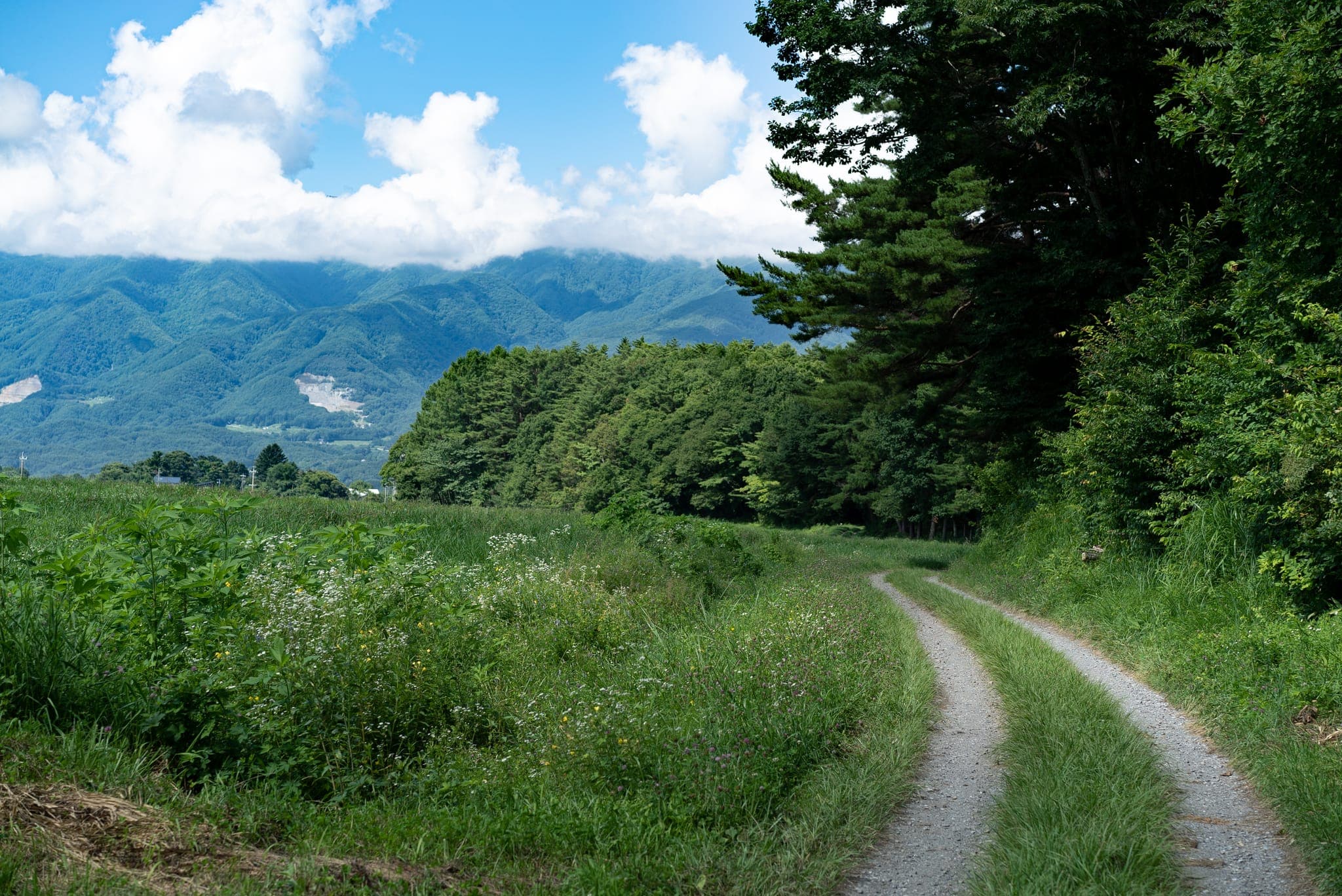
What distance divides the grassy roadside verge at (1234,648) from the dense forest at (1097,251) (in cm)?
46

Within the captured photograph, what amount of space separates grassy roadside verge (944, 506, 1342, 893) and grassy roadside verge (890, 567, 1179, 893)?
63cm

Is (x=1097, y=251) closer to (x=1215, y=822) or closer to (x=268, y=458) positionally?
(x=1215, y=822)

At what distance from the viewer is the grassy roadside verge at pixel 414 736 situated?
12.6 feet

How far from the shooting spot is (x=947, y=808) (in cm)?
494

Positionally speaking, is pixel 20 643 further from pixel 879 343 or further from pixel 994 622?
pixel 879 343

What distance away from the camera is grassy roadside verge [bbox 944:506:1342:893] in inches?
191

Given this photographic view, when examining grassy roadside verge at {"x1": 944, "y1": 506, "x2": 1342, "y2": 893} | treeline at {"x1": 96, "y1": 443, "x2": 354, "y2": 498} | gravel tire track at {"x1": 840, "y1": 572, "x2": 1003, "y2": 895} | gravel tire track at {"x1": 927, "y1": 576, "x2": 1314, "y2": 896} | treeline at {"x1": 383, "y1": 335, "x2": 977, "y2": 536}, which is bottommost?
treeline at {"x1": 96, "y1": 443, "x2": 354, "y2": 498}

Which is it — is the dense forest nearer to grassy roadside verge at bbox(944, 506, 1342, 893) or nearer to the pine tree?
grassy roadside verge at bbox(944, 506, 1342, 893)

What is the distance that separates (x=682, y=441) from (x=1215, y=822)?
2674 inches

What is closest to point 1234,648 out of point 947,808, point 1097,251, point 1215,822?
point 1215,822

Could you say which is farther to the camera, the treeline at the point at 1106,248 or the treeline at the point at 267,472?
the treeline at the point at 267,472

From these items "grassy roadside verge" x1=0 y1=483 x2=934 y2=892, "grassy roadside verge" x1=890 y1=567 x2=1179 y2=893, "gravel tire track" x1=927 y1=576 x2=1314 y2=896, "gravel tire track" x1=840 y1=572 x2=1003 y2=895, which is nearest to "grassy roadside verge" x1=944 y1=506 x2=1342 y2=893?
"gravel tire track" x1=927 y1=576 x2=1314 y2=896

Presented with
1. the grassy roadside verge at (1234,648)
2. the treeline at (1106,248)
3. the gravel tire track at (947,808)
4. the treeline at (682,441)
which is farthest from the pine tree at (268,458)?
the gravel tire track at (947,808)

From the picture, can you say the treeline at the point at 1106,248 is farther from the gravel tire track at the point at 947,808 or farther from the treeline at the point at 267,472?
the treeline at the point at 267,472
